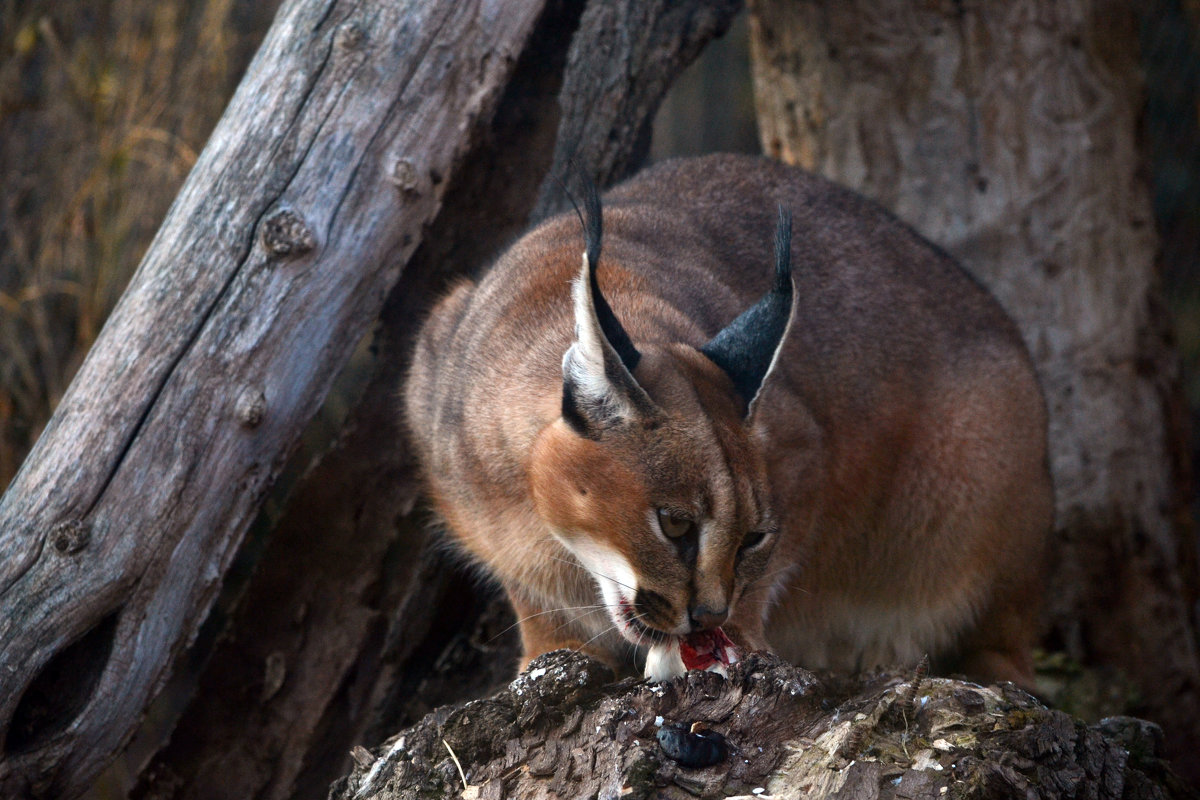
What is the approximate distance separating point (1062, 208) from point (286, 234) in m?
3.77

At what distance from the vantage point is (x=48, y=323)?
21.6 ft

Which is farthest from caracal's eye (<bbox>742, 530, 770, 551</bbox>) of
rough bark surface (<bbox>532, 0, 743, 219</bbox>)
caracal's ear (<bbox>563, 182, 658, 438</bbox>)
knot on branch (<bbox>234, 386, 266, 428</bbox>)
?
rough bark surface (<bbox>532, 0, 743, 219</bbox>)

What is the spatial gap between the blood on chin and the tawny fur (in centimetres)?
10

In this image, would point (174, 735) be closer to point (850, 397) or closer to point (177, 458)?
point (177, 458)

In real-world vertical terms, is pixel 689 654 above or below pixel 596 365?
below

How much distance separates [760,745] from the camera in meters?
3.02

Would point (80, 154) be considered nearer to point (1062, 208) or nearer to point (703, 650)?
point (703, 650)

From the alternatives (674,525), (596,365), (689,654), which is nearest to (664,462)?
(674,525)

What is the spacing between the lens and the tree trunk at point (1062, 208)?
577cm

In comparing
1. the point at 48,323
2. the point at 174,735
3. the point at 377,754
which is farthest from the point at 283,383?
the point at 48,323

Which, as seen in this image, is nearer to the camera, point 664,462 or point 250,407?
point 664,462

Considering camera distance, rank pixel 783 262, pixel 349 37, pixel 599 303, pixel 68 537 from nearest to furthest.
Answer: pixel 599 303
pixel 783 262
pixel 68 537
pixel 349 37

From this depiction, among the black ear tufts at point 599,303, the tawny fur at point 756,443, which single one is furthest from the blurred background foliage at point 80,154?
the black ear tufts at point 599,303

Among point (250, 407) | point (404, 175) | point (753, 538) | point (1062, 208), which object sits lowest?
point (1062, 208)
